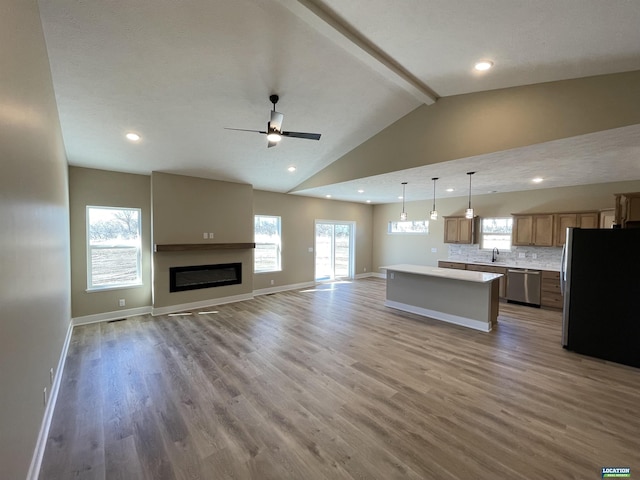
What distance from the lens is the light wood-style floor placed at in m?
1.86

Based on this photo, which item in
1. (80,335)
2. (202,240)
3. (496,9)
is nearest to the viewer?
(496,9)

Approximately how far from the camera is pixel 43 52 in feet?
7.15

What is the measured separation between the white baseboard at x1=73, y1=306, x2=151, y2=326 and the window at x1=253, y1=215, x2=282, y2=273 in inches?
101

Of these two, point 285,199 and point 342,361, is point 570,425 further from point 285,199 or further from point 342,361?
point 285,199

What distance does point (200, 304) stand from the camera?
571 centimetres

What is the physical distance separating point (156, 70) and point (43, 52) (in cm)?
84

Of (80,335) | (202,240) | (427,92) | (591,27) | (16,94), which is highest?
(427,92)

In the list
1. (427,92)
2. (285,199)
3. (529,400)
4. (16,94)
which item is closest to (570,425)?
(529,400)

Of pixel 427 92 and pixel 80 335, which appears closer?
pixel 427 92

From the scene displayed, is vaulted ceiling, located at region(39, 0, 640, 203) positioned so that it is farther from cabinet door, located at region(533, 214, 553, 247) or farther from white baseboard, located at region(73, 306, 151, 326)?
white baseboard, located at region(73, 306, 151, 326)

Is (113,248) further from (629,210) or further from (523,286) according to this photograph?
(523,286)

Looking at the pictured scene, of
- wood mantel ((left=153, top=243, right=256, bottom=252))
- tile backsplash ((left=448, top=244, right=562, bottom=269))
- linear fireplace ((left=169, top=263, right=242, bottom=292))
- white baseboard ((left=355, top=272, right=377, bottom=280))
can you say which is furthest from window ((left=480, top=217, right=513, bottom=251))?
linear fireplace ((left=169, top=263, right=242, bottom=292))

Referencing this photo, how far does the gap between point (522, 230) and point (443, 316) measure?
3.15 metres

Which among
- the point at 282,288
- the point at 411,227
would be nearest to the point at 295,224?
the point at 282,288
